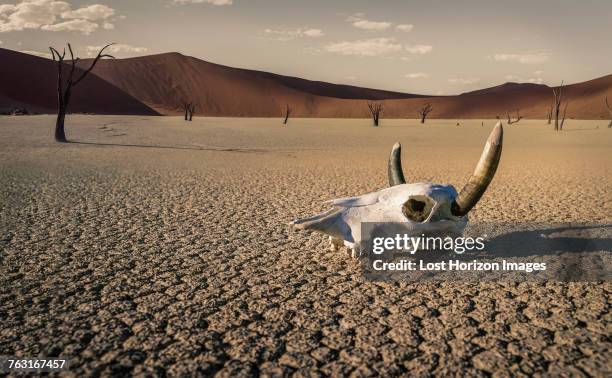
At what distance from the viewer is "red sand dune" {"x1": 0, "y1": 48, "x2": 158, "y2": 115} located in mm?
66375

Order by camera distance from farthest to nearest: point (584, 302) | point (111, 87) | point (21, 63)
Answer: point (111, 87) < point (21, 63) < point (584, 302)

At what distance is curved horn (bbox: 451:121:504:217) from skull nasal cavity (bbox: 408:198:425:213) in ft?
0.66

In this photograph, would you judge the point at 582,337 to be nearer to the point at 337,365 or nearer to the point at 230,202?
the point at 337,365

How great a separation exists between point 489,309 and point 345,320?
847mm

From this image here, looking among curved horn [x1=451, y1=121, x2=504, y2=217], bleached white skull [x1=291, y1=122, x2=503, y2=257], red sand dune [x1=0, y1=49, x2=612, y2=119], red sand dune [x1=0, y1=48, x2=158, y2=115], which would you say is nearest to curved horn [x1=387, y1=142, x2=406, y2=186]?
bleached white skull [x1=291, y1=122, x2=503, y2=257]

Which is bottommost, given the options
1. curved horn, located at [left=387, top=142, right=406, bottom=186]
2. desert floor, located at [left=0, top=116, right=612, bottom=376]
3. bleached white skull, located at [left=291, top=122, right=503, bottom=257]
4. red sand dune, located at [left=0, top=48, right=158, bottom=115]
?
desert floor, located at [left=0, top=116, right=612, bottom=376]

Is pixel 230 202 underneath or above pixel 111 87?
underneath

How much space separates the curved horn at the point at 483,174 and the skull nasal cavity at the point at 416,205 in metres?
0.20

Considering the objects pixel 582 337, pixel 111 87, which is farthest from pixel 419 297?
pixel 111 87

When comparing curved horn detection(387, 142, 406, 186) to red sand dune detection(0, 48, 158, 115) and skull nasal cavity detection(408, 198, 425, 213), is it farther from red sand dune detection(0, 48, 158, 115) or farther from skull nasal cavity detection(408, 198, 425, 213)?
red sand dune detection(0, 48, 158, 115)

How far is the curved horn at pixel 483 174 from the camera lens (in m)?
2.65

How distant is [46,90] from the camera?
229ft

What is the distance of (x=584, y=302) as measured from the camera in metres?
2.73

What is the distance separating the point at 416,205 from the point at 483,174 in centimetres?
45
